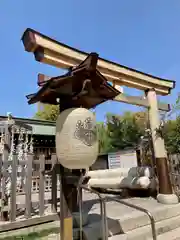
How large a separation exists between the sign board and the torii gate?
208 inches

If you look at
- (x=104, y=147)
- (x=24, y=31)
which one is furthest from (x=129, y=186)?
(x=104, y=147)

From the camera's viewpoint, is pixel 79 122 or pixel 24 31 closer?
pixel 79 122

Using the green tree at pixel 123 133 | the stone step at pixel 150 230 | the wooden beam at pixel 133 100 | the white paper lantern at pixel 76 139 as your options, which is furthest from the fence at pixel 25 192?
the green tree at pixel 123 133

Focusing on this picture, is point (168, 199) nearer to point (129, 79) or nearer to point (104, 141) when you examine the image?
point (129, 79)

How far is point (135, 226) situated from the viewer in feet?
10.8

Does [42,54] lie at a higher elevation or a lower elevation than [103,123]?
lower

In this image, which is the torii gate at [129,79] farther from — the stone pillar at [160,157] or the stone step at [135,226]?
the stone step at [135,226]

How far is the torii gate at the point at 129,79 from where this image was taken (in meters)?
3.18

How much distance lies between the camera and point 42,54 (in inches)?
128

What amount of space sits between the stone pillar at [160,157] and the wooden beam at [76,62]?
0.38 m

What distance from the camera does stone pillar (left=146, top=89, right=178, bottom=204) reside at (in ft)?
15.0

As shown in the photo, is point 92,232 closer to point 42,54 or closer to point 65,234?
Answer: point 65,234

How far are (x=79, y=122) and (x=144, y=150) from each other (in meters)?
5.56

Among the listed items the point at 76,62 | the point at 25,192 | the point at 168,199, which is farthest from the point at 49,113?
the point at 25,192
